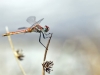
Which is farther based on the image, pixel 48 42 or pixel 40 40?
pixel 40 40

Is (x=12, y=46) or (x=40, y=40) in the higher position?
(x=12, y=46)

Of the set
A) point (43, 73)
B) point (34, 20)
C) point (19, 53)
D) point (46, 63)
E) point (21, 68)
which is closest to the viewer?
point (43, 73)

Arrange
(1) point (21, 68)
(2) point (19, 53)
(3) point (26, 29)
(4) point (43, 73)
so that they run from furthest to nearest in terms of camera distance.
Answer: (3) point (26, 29) → (2) point (19, 53) → (1) point (21, 68) → (4) point (43, 73)

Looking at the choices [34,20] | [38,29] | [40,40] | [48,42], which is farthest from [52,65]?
[34,20]

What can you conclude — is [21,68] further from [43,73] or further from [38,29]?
[38,29]

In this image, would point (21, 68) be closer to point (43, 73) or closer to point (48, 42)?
point (43, 73)

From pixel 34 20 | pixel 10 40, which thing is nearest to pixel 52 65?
pixel 10 40

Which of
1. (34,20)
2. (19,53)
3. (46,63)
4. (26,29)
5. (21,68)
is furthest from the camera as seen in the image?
(34,20)

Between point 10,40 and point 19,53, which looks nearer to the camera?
point 10,40

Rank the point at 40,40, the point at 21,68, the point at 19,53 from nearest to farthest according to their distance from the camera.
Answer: the point at 21,68
the point at 19,53
the point at 40,40
